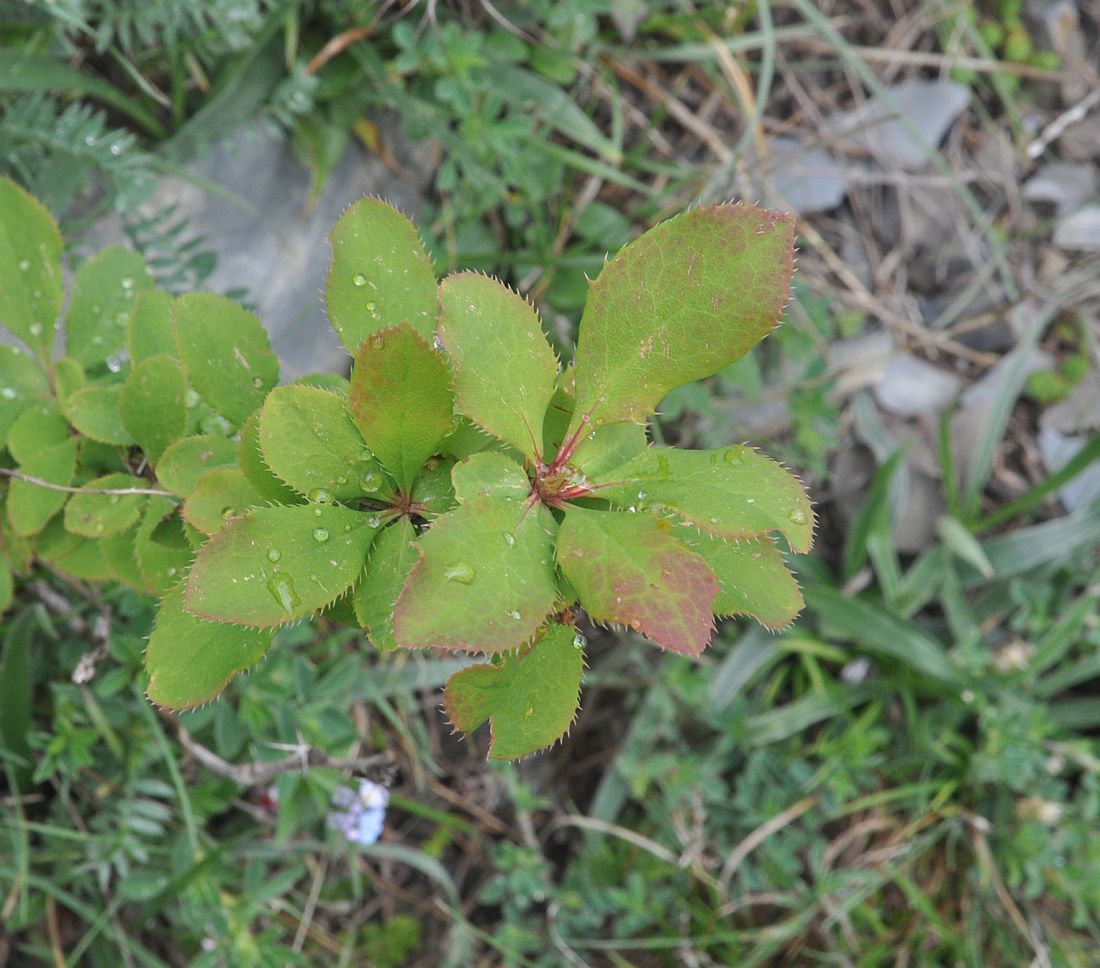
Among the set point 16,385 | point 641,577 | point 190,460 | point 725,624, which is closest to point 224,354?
point 190,460

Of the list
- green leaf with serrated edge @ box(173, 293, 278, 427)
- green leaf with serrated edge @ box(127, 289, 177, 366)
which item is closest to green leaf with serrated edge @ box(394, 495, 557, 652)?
green leaf with serrated edge @ box(173, 293, 278, 427)

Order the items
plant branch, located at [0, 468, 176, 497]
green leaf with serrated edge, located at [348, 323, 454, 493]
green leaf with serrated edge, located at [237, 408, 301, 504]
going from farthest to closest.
A: 1. plant branch, located at [0, 468, 176, 497]
2. green leaf with serrated edge, located at [237, 408, 301, 504]
3. green leaf with serrated edge, located at [348, 323, 454, 493]

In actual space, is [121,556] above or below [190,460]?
below

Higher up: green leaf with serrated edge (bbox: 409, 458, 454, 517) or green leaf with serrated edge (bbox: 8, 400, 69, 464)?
green leaf with serrated edge (bbox: 8, 400, 69, 464)

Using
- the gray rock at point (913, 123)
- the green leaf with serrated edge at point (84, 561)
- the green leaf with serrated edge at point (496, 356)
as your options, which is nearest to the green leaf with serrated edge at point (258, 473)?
the green leaf with serrated edge at point (496, 356)

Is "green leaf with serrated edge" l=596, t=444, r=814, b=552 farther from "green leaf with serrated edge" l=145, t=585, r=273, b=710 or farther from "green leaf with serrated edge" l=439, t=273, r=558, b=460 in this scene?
"green leaf with serrated edge" l=145, t=585, r=273, b=710

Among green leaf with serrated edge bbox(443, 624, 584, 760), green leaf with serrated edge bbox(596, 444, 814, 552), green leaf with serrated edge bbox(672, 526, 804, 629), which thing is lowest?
green leaf with serrated edge bbox(672, 526, 804, 629)

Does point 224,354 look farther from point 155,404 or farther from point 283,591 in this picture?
point 283,591
